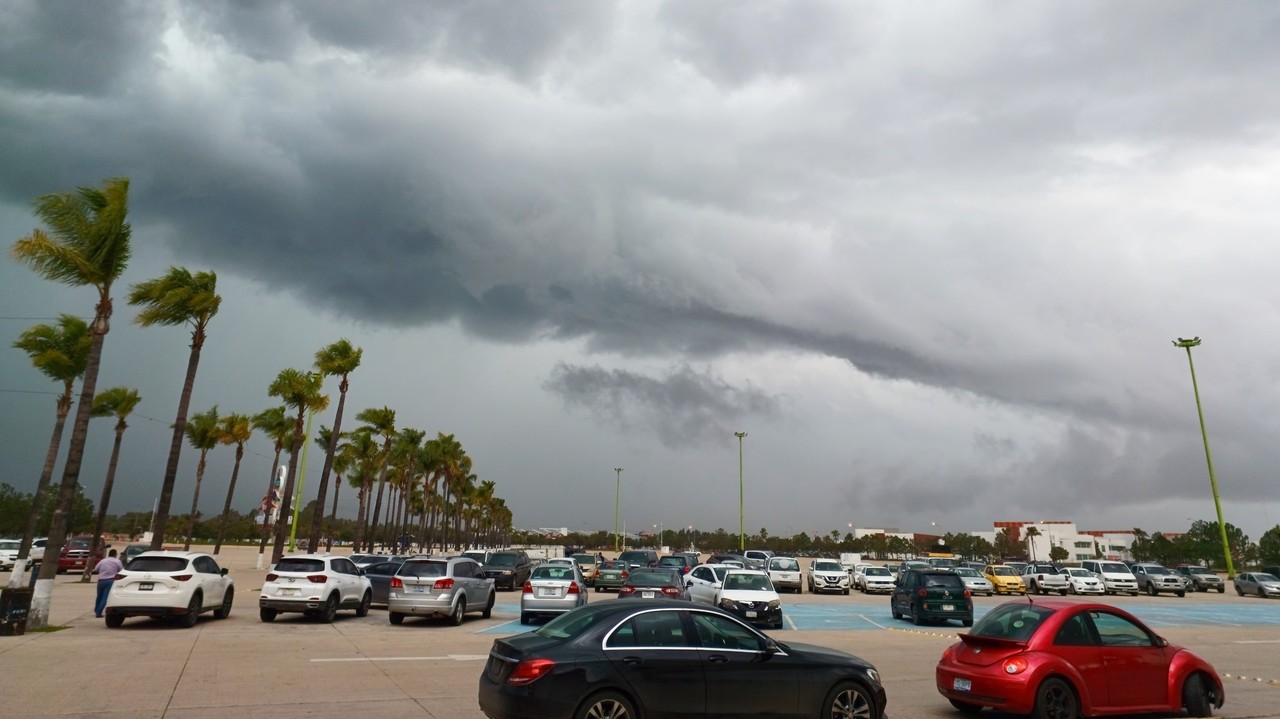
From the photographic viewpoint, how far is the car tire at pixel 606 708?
7484 mm

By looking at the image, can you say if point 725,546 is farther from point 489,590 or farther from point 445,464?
point 489,590

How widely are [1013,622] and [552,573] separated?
13.7 m

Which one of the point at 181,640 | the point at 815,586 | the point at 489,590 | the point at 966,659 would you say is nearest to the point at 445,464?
the point at 815,586

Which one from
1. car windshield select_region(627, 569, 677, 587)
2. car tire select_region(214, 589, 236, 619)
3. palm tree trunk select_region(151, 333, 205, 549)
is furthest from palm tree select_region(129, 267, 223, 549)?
car windshield select_region(627, 569, 677, 587)

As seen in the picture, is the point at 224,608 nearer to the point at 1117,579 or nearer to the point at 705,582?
the point at 705,582

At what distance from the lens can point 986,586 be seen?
4034 cm

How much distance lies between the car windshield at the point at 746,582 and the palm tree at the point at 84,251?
17391 millimetres

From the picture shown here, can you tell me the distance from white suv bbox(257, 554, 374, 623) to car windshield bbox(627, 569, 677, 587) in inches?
314

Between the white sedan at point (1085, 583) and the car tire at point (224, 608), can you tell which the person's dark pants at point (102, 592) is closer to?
the car tire at point (224, 608)

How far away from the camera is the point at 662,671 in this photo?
7.93 m

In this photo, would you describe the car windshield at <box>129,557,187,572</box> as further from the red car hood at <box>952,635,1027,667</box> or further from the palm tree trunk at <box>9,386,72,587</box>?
the red car hood at <box>952,635,1027,667</box>

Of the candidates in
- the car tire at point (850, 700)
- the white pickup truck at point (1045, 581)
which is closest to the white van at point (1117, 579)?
the white pickup truck at point (1045, 581)

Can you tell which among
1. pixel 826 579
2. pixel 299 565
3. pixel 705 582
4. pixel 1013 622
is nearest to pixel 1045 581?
pixel 826 579

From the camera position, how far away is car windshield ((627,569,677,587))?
21.5 m
